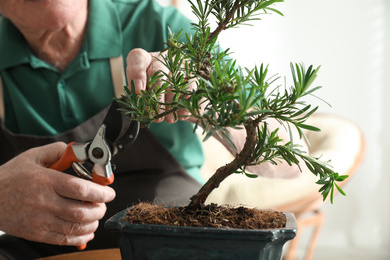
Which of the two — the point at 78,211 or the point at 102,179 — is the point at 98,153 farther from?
the point at 78,211

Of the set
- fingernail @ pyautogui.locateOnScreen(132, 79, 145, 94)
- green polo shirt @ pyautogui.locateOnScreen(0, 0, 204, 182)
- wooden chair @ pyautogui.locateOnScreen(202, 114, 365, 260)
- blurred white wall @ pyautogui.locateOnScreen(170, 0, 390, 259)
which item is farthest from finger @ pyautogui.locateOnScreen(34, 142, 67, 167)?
blurred white wall @ pyautogui.locateOnScreen(170, 0, 390, 259)

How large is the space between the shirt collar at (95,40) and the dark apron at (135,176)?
149mm

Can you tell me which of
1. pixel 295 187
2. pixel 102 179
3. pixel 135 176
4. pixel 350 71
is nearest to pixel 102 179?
pixel 102 179

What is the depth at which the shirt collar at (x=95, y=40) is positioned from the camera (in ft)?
3.73

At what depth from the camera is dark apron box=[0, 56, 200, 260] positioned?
1.06m

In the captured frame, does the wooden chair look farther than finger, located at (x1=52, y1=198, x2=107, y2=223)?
Yes

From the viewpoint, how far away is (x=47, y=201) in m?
0.76

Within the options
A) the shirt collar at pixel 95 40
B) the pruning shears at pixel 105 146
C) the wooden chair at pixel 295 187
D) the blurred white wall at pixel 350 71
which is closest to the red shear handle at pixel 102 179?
the pruning shears at pixel 105 146

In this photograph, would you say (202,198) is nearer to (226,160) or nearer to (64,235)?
(64,235)

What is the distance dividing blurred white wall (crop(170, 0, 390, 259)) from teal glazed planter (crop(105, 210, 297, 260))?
2.62 m

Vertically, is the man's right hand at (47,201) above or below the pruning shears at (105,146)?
below

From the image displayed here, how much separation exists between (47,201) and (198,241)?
0.35m

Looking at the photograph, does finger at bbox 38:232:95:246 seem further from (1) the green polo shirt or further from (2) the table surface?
(1) the green polo shirt

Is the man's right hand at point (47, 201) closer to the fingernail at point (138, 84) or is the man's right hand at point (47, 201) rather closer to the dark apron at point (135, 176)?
the fingernail at point (138, 84)
